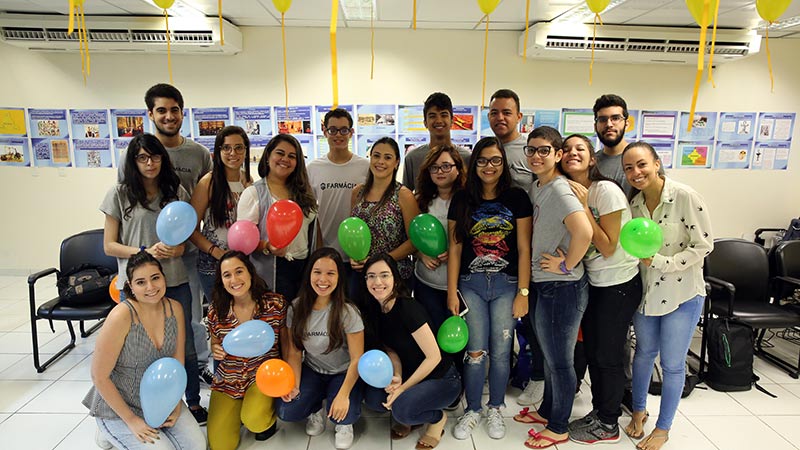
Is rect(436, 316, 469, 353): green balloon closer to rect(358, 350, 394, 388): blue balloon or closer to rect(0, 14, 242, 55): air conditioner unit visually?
rect(358, 350, 394, 388): blue balloon

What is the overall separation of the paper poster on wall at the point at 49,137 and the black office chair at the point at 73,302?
6.27ft

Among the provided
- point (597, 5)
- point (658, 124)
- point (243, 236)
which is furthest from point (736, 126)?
point (243, 236)

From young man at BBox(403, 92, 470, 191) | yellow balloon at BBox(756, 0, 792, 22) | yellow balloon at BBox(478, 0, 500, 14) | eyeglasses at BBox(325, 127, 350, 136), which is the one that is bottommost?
eyeglasses at BBox(325, 127, 350, 136)

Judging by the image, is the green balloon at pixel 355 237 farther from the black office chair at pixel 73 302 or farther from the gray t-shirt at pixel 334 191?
the black office chair at pixel 73 302

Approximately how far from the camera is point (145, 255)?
5.87 feet

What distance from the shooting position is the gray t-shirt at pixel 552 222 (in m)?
1.81

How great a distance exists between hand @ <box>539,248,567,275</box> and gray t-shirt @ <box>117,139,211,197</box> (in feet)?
6.10

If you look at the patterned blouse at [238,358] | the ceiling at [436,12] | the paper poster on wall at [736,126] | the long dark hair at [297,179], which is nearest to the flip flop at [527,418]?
the patterned blouse at [238,358]

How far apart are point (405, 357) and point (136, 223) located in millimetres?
1441

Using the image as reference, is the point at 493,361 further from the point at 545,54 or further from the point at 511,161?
the point at 545,54

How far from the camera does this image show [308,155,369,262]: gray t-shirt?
7.73ft

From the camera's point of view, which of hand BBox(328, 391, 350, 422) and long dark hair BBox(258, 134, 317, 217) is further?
long dark hair BBox(258, 134, 317, 217)

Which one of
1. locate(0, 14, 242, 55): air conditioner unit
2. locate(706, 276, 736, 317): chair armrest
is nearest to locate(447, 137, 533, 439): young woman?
locate(706, 276, 736, 317): chair armrest

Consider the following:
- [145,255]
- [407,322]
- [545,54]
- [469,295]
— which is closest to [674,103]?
[545,54]
